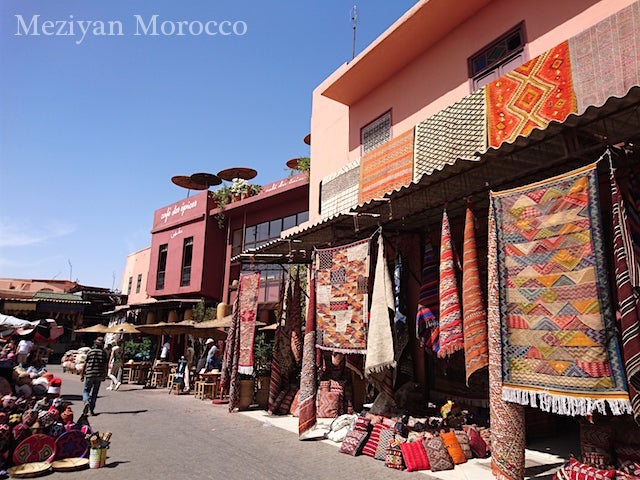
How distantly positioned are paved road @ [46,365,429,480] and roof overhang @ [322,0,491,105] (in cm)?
786

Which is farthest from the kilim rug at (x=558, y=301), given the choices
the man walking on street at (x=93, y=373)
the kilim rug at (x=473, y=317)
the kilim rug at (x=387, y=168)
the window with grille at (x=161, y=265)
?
the window with grille at (x=161, y=265)

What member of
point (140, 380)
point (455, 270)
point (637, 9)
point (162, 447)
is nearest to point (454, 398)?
point (455, 270)

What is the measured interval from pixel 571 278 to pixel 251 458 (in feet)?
15.2

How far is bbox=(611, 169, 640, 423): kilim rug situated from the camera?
3520mm

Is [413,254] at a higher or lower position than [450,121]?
lower

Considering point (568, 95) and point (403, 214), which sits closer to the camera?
point (568, 95)

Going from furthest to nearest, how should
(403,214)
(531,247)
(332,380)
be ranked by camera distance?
(332,380) → (403,214) → (531,247)

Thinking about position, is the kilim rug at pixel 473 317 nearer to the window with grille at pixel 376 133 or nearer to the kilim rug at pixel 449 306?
the kilim rug at pixel 449 306

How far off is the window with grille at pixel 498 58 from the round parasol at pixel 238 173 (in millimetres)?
15659

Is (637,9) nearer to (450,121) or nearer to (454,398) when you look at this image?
(450,121)

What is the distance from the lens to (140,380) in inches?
679

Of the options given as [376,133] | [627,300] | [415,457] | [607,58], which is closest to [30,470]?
[415,457]

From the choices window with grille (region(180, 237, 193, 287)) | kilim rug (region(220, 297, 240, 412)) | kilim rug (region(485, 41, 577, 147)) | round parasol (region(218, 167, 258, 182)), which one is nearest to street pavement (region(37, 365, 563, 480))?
kilim rug (region(220, 297, 240, 412))

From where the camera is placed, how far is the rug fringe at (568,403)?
11.7ft
